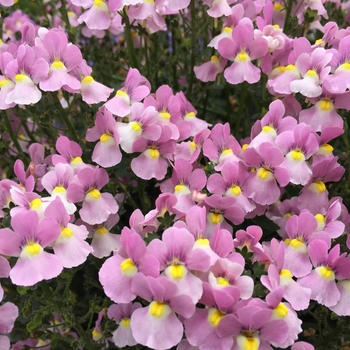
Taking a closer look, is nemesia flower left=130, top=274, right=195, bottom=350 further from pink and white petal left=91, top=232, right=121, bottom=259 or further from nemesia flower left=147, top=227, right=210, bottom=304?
pink and white petal left=91, top=232, right=121, bottom=259

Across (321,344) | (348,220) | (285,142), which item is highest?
(285,142)

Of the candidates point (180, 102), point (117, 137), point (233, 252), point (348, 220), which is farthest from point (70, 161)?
point (348, 220)

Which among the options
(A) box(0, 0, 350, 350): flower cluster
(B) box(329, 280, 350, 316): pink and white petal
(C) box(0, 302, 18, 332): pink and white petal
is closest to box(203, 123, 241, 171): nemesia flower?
(A) box(0, 0, 350, 350): flower cluster

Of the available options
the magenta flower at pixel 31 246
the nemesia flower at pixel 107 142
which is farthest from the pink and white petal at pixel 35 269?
the nemesia flower at pixel 107 142

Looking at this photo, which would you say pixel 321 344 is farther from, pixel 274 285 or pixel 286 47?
pixel 286 47

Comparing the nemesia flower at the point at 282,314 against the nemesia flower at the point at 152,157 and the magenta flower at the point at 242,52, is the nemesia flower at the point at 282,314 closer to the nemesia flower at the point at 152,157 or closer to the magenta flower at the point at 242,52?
the nemesia flower at the point at 152,157
